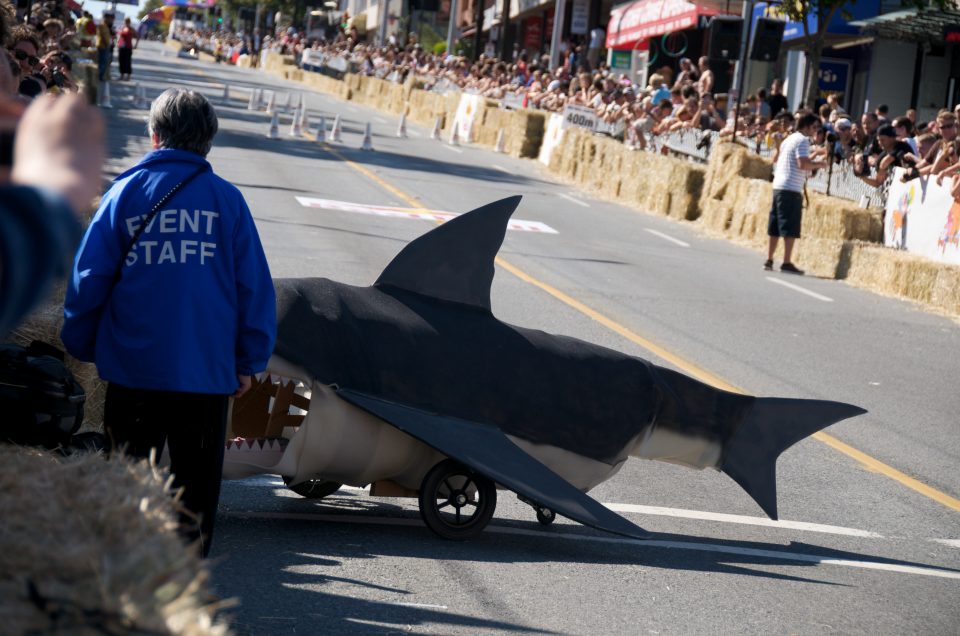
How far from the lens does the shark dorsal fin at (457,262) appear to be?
611 cm

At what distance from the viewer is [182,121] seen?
445 centimetres

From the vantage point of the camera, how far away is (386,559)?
5.71 meters

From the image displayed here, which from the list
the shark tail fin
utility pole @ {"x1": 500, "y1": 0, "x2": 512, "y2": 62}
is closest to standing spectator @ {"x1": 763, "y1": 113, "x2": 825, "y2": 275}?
the shark tail fin

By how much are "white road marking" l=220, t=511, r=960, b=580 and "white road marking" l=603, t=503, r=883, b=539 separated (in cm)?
42

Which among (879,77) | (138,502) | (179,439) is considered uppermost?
(879,77)

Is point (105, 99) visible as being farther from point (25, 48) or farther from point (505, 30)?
point (505, 30)

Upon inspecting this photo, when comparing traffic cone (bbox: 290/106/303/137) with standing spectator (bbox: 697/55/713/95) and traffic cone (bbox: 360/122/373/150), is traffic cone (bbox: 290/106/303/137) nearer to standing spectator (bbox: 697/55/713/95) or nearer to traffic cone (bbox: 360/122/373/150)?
traffic cone (bbox: 360/122/373/150)

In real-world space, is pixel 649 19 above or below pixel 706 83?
above

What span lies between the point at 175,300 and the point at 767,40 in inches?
840

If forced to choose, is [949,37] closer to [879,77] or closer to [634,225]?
[879,77]

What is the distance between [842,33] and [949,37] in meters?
6.12

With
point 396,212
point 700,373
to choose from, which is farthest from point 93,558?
point 396,212

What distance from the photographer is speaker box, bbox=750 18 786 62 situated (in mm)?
24047

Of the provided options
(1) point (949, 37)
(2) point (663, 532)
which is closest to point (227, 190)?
(2) point (663, 532)
